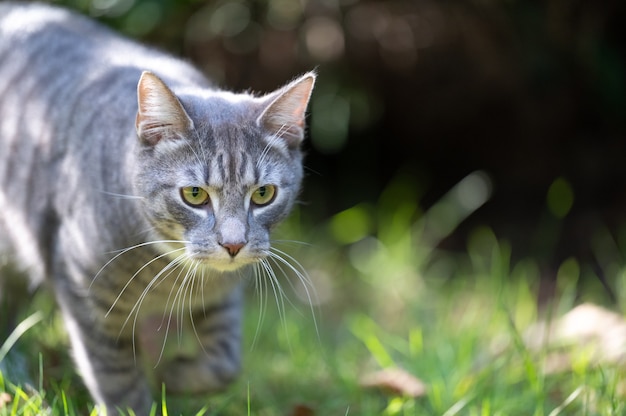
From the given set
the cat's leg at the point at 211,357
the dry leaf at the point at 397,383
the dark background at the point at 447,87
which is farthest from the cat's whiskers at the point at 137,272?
the dark background at the point at 447,87

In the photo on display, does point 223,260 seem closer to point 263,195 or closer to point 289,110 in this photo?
point 263,195

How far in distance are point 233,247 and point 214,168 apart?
8.8 inches

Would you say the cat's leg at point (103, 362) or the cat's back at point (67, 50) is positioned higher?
the cat's back at point (67, 50)

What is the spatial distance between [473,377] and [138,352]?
1081 millimetres

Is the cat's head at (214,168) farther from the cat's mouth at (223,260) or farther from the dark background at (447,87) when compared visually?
the dark background at (447,87)

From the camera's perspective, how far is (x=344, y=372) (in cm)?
287

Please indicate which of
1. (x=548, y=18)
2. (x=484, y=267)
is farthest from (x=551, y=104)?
(x=484, y=267)

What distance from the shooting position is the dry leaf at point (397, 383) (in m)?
2.67

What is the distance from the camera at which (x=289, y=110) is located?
2.38 m

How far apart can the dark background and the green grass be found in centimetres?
28

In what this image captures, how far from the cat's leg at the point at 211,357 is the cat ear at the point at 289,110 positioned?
673mm

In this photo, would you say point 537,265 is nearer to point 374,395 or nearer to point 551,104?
point 551,104

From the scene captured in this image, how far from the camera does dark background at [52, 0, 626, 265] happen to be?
4074 mm

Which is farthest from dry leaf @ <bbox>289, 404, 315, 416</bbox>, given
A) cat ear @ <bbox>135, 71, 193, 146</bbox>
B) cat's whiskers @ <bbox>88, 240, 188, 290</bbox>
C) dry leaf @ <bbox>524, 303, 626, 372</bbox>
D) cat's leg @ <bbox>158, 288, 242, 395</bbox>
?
cat ear @ <bbox>135, 71, 193, 146</bbox>
